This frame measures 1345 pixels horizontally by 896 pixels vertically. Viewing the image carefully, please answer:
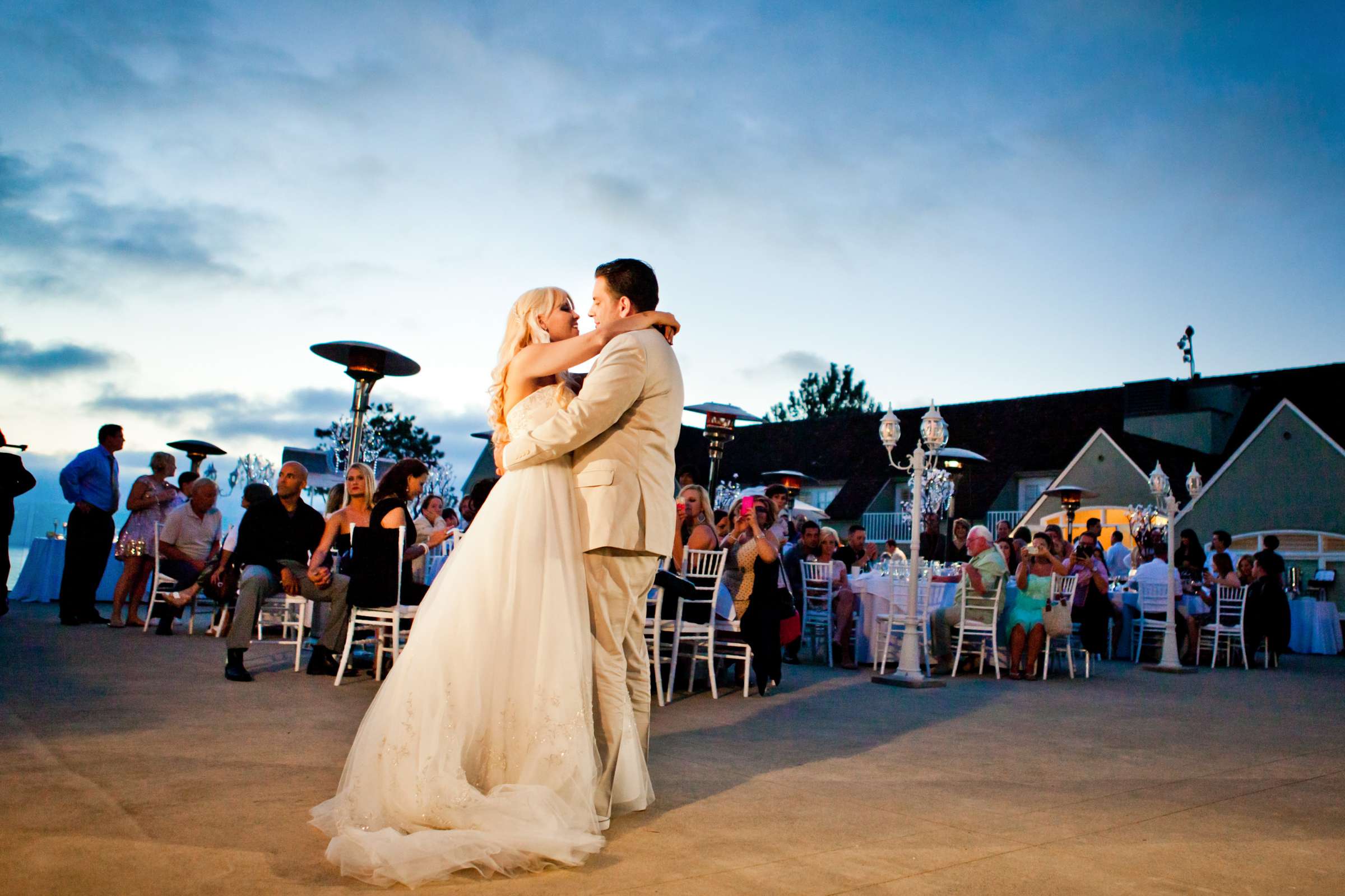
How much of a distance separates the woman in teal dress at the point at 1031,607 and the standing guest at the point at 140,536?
363 inches

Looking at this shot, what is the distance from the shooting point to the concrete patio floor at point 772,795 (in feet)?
8.75

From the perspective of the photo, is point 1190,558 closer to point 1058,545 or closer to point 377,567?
point 1058,545

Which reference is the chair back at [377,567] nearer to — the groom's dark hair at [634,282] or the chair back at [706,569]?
the chair back at [706,569]

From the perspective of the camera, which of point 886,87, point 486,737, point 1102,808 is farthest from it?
point 886,87

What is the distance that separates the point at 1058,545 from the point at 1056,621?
217cm

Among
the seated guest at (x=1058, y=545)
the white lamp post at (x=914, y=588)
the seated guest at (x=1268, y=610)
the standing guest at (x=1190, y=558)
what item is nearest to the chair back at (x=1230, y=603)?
the seated guest at (x=1268, y=610)

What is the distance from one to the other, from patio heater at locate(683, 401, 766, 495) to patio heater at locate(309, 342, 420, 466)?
4847 millimetres

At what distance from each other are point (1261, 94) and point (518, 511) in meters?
13.2

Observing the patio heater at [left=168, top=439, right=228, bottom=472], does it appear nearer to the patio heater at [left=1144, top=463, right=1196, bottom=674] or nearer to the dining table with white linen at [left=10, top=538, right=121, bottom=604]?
the dining table with white linen at [left=10, top=538, right=121, bottom=604]

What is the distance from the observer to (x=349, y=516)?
743 cm

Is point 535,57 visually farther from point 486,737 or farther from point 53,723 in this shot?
point 486,737

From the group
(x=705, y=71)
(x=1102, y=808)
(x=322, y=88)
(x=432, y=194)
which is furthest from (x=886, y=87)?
(x=1102, y=808)

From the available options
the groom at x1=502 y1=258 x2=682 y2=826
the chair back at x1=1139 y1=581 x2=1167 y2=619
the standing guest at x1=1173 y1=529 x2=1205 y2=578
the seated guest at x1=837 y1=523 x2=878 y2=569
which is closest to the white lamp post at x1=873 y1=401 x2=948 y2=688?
the seated guest at x1=837 y1=523 x2=878 y2=569

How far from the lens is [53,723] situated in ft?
15.0
